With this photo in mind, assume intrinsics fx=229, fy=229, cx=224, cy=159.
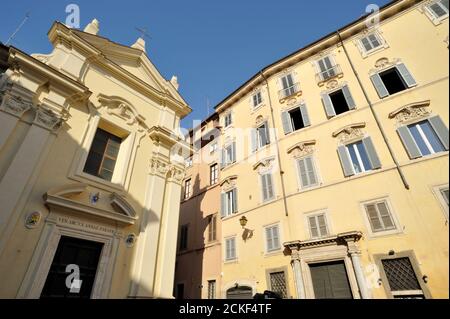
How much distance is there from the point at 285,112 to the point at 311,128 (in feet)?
9.88

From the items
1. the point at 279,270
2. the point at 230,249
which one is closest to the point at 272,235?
the point at 279,270

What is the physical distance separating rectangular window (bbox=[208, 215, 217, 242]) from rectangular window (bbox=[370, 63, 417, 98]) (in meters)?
11.3

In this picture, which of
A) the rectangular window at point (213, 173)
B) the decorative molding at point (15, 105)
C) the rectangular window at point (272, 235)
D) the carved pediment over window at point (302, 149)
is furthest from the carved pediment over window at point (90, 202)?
the rectangular window at point (213, 173)

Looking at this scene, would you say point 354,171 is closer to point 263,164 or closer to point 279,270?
point 263,164

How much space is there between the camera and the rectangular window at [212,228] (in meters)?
13.3

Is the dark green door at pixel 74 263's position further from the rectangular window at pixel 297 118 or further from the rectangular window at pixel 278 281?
the rectangular window at pixel 297 118

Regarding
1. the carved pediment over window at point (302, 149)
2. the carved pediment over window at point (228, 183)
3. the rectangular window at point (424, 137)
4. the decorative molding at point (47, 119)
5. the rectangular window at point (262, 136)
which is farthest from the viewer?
the carved pediment over window at point (228, 183)

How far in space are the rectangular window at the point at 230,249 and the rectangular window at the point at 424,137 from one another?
30.2 feet

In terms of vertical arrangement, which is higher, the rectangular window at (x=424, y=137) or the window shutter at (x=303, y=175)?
the window shutter at (x=303, y=175)

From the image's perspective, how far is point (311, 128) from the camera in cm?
700

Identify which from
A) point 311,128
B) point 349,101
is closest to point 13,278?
point 311,128

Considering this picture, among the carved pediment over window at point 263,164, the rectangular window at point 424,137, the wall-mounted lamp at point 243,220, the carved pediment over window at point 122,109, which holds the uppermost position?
the carved pediment over window at point 122,109

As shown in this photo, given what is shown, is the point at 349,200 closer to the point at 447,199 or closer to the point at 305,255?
the point at 305,255

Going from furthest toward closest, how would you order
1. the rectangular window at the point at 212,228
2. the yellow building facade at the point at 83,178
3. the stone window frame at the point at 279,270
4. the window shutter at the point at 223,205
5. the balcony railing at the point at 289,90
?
the rectangular window at the point at 212,228, the window shutter at the point at 223,205, the balcony railing at the point at 289,90, the stone window frame at the point at 279,270, the yellow building facade at the point at 83,178
